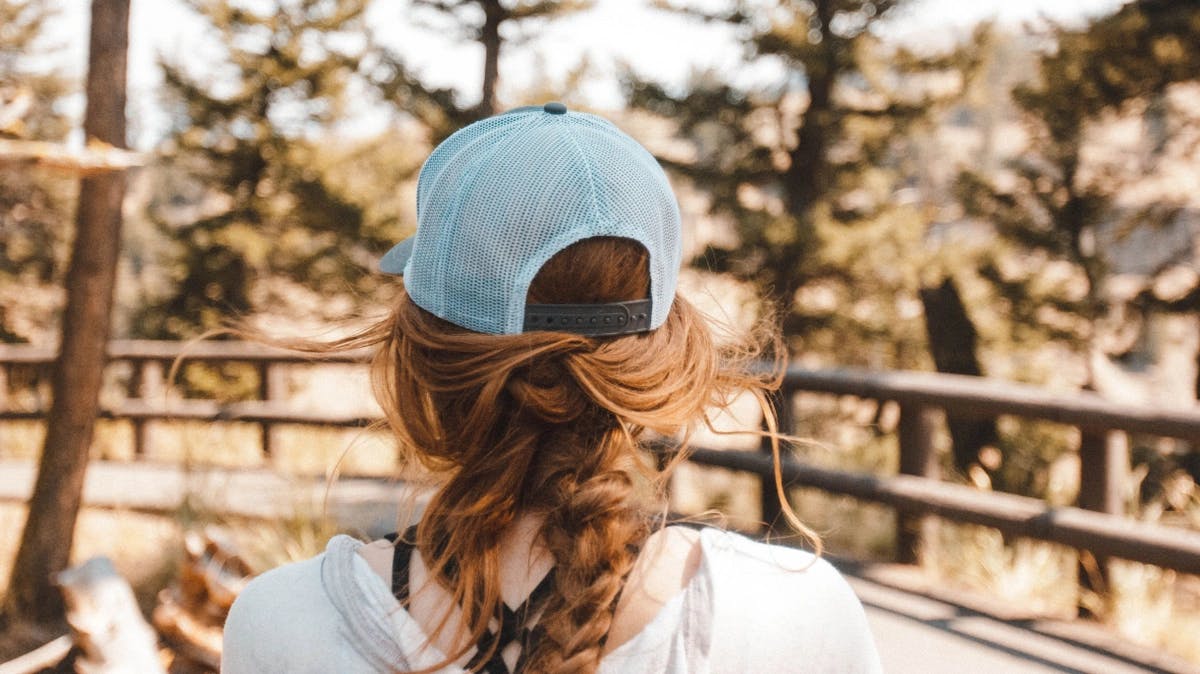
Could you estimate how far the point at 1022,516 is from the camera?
4.18 metres

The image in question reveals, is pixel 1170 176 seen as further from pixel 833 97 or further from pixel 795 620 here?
pixel 795 620

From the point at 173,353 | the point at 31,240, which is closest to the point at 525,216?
the point at 173,353

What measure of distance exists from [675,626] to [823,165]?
10.7m

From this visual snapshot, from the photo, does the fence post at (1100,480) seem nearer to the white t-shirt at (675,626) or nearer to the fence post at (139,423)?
the white t-shirt at (675,626)

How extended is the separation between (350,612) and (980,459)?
323 inches

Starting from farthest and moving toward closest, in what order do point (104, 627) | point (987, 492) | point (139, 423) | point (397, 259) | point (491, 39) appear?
point (491, 39) < point (139, 423) < point (987, 492) < point (104, 627) < point (397, 259)

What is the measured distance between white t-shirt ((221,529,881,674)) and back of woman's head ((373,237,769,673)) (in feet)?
0.22

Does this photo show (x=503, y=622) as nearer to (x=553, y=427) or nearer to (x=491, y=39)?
(x=553, y=427)

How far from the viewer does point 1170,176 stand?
10461 mm

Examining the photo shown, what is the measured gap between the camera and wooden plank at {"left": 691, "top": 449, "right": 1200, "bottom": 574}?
3679 mm

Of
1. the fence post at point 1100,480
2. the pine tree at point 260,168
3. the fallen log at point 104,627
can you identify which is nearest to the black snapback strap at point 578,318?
the fallen log at point 104,627

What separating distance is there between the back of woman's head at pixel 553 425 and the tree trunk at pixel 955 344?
794 cm

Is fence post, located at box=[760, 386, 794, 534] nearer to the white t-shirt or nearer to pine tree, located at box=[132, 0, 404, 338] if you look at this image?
the white t-shirt

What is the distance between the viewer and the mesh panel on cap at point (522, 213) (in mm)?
975
